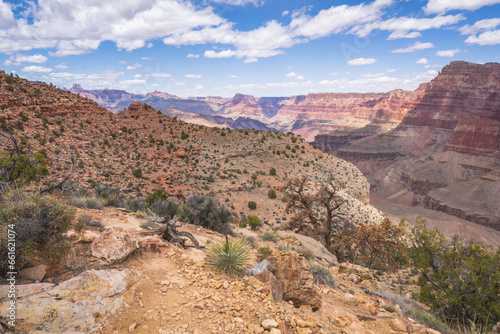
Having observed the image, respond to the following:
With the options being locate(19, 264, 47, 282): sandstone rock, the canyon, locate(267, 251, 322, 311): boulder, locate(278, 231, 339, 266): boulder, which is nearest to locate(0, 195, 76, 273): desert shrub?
locate(19, 264, 47, 282): sandstone rock

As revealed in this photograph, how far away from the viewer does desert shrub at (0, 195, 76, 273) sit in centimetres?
417

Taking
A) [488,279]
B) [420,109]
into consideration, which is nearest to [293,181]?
[488,279]

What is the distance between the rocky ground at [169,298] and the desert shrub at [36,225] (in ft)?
1.09

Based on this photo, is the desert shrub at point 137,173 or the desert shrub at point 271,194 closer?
the desert shrub at point 137,173

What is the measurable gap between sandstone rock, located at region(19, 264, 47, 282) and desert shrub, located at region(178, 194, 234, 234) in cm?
766

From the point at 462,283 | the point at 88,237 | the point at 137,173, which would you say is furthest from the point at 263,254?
the point at 137,173

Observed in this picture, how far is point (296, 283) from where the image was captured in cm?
558

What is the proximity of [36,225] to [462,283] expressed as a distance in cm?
1232

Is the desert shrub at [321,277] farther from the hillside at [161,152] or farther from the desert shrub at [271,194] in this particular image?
the desert shrub at [271,194]

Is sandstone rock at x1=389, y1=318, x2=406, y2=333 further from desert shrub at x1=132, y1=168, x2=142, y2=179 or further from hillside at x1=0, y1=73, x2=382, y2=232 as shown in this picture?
desert shrub at x1=132, y1=168, x2=142, y2=179

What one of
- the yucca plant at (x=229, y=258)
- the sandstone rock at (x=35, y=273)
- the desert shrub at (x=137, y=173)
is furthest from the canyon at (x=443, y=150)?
the sandstone rock at (x=35, y=273)

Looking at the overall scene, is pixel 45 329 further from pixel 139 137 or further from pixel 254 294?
pixel 139 137

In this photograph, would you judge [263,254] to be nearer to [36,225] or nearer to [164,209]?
[36,225]

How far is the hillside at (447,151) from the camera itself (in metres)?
74.8
